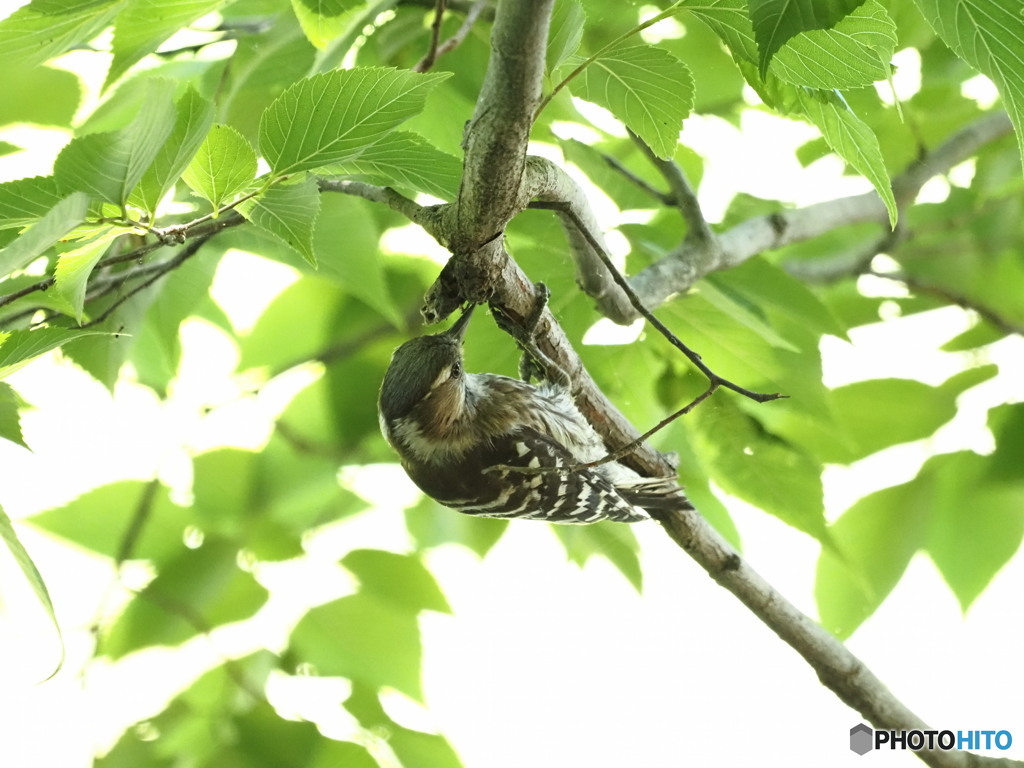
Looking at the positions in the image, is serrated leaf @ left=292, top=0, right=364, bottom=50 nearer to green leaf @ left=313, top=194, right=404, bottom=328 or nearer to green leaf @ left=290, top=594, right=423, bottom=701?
green leaf @ left=313, top=194, right=404, bottom=328

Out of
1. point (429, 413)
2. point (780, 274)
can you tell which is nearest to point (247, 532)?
point (429, 413)

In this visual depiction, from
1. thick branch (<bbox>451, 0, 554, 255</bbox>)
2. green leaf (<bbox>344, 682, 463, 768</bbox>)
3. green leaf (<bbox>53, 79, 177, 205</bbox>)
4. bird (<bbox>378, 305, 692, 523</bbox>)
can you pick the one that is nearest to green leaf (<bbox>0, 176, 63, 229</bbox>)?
green leaf (<bbox>53, 79, 177, 205</bbox>)

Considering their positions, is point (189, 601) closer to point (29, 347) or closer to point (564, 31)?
point (29, 347)

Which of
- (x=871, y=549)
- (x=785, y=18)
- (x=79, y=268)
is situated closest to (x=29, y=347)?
(x=79, y=268)

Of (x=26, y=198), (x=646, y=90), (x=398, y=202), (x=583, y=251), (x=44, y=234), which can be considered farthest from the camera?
(x=583, y=251)

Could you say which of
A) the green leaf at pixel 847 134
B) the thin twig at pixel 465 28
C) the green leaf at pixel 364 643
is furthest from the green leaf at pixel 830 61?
the green leaf at pixel 364 643

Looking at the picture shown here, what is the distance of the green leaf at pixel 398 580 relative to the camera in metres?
1.30

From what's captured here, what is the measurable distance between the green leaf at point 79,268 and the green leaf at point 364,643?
2.71 ft

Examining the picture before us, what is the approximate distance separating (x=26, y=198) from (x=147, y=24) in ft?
0.84

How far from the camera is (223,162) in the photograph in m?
0.59

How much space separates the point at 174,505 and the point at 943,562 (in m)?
1.23

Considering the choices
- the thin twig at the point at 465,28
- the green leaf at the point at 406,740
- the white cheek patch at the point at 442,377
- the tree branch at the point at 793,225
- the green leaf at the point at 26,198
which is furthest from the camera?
the white cheek patch at the point at 442,377

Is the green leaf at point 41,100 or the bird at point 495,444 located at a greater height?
the green leaf at point 41,100

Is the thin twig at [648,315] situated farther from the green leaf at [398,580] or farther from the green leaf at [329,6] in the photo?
the green leaf at [398,580]
